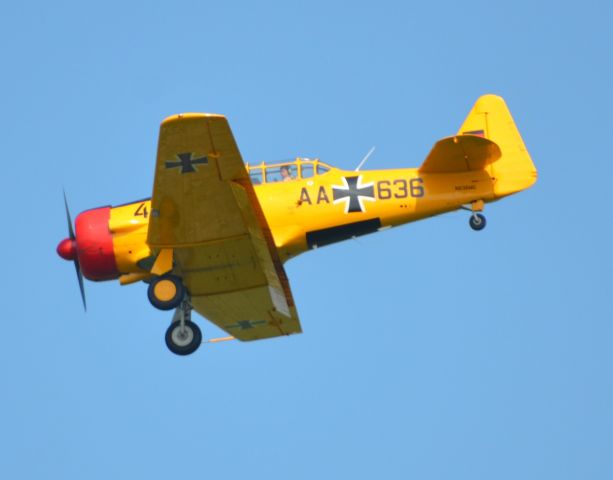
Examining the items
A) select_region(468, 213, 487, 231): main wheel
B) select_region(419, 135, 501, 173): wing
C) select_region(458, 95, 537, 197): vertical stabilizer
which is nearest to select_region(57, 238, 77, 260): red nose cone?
select_region(419, 135, 501, 173): wing

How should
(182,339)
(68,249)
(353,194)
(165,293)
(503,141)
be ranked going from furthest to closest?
(503,141) < (182,339) < (68,249) < (353,194) < (165,293)

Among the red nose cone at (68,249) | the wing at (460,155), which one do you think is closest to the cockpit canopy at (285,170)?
the wing at (460,155)

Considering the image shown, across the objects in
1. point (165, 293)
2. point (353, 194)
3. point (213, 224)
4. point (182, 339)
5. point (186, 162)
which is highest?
point (186, 162)

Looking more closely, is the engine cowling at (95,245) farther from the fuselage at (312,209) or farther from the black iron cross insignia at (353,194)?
the black iron cross insignia at (353,194)

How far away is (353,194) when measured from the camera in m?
17.8

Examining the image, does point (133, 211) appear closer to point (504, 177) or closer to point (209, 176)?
point (209, 176)

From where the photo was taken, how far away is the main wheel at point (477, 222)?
1775 cm

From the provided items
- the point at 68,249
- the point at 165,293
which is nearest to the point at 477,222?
the point at 165,293

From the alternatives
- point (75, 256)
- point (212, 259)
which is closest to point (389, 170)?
point (212, 259)

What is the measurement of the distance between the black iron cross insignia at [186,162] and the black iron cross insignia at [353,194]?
107 inches

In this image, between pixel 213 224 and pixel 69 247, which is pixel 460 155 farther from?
pixel 69 247

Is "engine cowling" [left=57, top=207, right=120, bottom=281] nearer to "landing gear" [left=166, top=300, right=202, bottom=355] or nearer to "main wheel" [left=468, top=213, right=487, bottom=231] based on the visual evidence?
"landing gear" [left=166, top=300, right=202, bottom=355]

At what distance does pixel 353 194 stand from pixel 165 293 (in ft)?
10.6

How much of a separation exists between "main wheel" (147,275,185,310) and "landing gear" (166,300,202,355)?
698 mm
